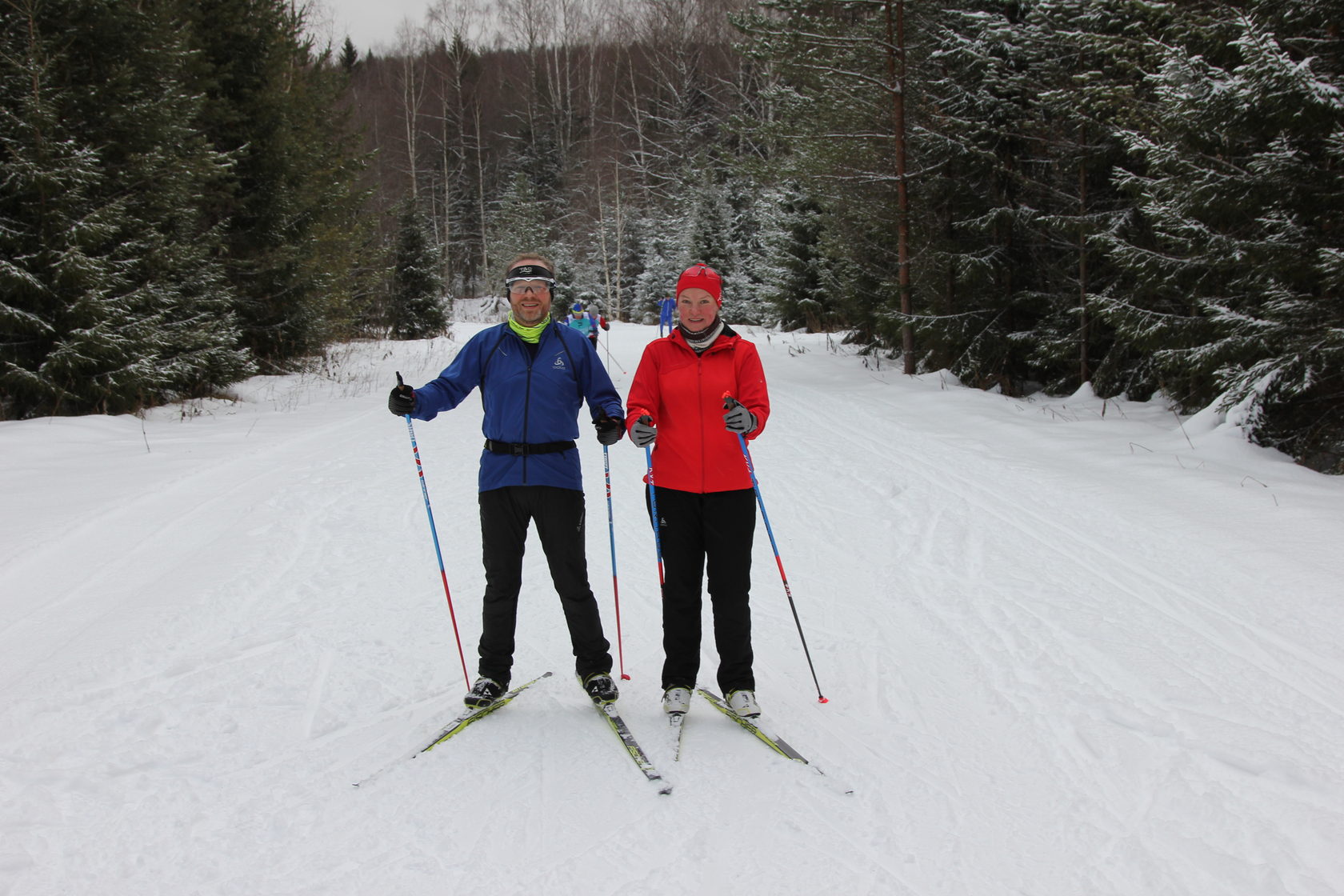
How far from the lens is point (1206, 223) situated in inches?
299

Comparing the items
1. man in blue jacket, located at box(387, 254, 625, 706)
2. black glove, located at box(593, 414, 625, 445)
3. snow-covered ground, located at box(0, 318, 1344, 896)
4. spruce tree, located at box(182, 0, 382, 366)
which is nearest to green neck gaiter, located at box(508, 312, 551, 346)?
man in blue jacket, located at box(387, 254, 625, 706)

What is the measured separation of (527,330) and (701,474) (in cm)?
103

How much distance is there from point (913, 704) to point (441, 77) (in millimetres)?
54457

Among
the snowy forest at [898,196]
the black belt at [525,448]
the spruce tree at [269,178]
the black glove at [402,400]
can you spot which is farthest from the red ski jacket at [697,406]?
the spruce tree at [269,178]

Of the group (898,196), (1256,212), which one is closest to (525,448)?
(1256,212)

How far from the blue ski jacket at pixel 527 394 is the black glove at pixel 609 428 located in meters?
0.04

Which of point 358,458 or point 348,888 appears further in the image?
point 358,458

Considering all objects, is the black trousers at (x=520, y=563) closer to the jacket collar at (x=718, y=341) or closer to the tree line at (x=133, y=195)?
the jacket collar at (x=718, y=341)

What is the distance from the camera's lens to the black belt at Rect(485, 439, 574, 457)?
11.5ft

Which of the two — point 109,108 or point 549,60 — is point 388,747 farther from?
point 549,60

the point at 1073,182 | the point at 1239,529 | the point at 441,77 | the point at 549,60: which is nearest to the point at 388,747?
the point at 1239,529

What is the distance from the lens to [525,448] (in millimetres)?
3504

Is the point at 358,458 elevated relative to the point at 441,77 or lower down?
lower down

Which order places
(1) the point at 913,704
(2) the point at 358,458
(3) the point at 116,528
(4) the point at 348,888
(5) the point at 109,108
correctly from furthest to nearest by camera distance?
(5) the point at 109,108 → (2) the point at 358,458 → (3) the point at 116,528 → (1) the point at 913,704 → (4) the point at 348,888
